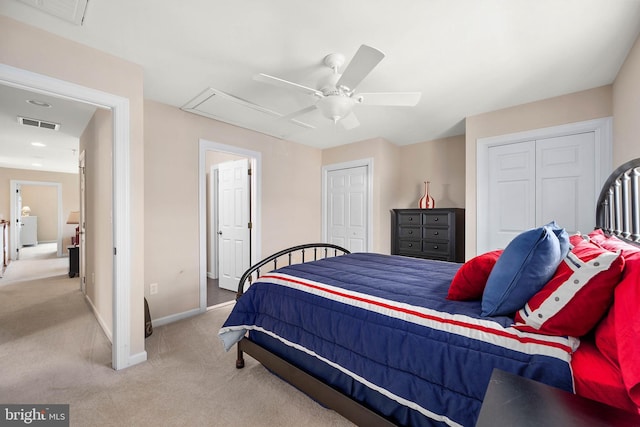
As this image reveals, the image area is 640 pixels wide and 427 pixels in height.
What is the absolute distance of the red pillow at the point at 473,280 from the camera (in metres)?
1.36

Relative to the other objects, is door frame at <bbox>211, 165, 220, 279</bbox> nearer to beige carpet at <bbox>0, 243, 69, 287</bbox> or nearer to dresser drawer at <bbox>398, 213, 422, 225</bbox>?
beige carpet at <bbox>0, 243, 69, 287</bbox>

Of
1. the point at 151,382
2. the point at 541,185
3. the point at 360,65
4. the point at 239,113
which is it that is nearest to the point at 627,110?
the point at 541,185

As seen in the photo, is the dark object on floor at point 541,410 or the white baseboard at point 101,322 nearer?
the dark object on floor at point 541,410

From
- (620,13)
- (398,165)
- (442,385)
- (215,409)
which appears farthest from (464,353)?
(398,165)

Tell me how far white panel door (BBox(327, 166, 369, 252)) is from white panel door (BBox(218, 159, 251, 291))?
155 cm

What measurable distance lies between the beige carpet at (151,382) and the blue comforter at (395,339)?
288 mm

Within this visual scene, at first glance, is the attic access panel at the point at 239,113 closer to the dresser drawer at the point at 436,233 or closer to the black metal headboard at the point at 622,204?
the dresser drawer at the point at 436,233

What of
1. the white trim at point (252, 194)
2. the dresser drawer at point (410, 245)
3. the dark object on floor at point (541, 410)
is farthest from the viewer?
the dresser drawer at point (410, 245)

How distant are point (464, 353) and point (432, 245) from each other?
287 centimetres

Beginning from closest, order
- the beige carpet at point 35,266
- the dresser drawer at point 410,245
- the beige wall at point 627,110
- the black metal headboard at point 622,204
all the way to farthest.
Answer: the black metal headboard at point 622,204
the beige wall at point 627,110
the dresser drawer at point 410,245
the beige carpet at point 35,266

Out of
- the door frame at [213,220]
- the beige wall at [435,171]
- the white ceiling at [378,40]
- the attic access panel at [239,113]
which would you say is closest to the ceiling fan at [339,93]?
the white ceiling at [378,40]

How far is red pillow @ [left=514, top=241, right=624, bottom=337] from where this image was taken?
2.96 feet

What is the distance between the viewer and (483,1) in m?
1.58

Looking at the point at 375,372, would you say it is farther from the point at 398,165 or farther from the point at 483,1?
the point at 398,165
